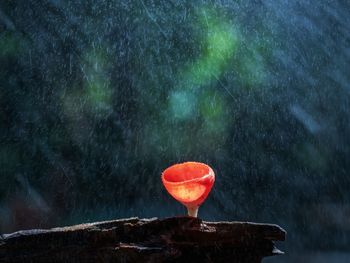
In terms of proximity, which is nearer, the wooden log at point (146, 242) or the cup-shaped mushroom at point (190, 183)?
the wooden log at point (146, 242)

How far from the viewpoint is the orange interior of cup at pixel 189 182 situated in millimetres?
3570

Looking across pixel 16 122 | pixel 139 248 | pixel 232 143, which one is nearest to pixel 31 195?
pixel 16 122

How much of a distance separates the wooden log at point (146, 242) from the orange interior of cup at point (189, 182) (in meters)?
0.43

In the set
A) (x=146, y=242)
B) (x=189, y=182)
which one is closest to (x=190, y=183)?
(x=189, y=182)

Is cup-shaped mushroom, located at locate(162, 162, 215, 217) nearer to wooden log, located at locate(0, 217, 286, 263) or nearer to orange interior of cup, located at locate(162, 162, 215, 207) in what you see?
orange interior of cup, located at locate(162, 162, 215, 207)

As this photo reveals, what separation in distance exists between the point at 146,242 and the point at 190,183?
0.75 m

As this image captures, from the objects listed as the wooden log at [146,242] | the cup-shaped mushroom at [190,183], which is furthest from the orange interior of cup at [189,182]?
the wooden log at [146,242]

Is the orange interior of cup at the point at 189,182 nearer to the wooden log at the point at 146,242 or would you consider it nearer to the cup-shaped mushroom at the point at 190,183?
the cup-shaped mushroom at the point at 190,183

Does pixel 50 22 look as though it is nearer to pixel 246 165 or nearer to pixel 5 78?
pixel 5 78

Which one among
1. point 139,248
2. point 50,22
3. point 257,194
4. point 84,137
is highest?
point 139,248

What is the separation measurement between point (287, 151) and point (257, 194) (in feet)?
13.0

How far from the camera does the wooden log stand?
9.23 ft

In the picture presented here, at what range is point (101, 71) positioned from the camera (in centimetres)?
2180

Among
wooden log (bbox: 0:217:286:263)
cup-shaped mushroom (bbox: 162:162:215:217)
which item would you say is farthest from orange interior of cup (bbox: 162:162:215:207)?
wooden log (bbox: 0:217:286:263)
